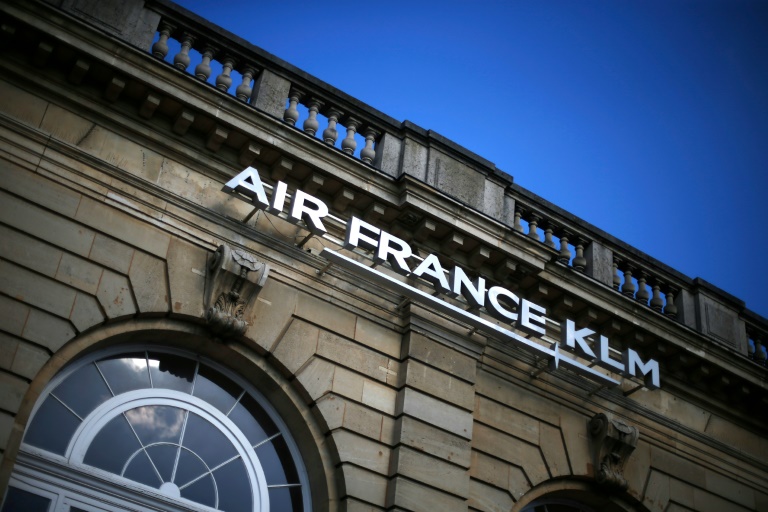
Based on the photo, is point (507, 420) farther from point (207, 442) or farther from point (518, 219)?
point (207, 442)

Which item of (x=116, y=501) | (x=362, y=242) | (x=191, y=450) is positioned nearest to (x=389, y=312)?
(x=362, y=242)

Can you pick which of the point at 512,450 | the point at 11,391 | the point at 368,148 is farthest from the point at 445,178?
the point at 11,391

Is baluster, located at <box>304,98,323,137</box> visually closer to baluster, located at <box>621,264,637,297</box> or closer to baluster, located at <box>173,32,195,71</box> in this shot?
baluster, located at <box>173,32,195,71</box>

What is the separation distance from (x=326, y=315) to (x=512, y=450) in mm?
3103

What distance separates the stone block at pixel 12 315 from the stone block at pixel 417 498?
15.1 feet

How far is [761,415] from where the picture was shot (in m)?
16.6

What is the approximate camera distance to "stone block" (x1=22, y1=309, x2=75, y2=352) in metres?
11.0

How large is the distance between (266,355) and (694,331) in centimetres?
706

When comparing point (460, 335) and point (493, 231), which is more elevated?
point (493, 231)

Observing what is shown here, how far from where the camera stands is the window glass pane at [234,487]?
38.7ft

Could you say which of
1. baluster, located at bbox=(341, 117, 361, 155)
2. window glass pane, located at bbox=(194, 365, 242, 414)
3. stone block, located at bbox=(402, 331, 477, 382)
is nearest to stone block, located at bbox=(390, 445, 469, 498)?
stone block, located at bbox=(402, 331, 477, 382)

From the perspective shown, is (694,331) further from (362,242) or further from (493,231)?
(362,242)

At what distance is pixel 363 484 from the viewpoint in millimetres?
12148

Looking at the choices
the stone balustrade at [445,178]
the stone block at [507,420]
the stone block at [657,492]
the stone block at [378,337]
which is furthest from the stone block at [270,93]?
the stone block at [657,492]
